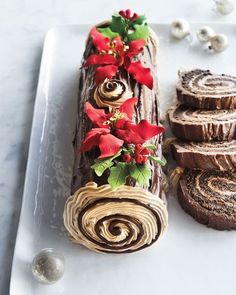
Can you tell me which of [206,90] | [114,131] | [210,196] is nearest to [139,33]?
[206,90]

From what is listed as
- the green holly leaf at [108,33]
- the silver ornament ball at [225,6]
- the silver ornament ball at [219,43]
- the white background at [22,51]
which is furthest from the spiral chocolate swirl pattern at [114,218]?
the silver ornament ball at [225,6]

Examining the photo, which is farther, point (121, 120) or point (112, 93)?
point (112, 93)

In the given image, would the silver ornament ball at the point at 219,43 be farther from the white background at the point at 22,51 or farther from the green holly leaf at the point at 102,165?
the green holly leaf at the point at 102,165

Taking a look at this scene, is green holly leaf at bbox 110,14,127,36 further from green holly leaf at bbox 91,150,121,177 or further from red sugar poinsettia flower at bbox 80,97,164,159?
green holly leaf at bbox 91,150,121,177

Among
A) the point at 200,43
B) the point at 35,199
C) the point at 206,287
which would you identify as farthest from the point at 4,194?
the point at 200,43

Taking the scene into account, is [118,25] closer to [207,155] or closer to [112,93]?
[112,93]

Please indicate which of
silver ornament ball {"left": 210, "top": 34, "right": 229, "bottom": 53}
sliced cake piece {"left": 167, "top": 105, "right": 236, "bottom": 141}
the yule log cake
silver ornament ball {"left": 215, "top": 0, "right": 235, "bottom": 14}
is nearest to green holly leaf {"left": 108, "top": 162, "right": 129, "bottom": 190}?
the yule log cake

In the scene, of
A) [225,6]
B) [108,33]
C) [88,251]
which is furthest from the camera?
[225,6]
